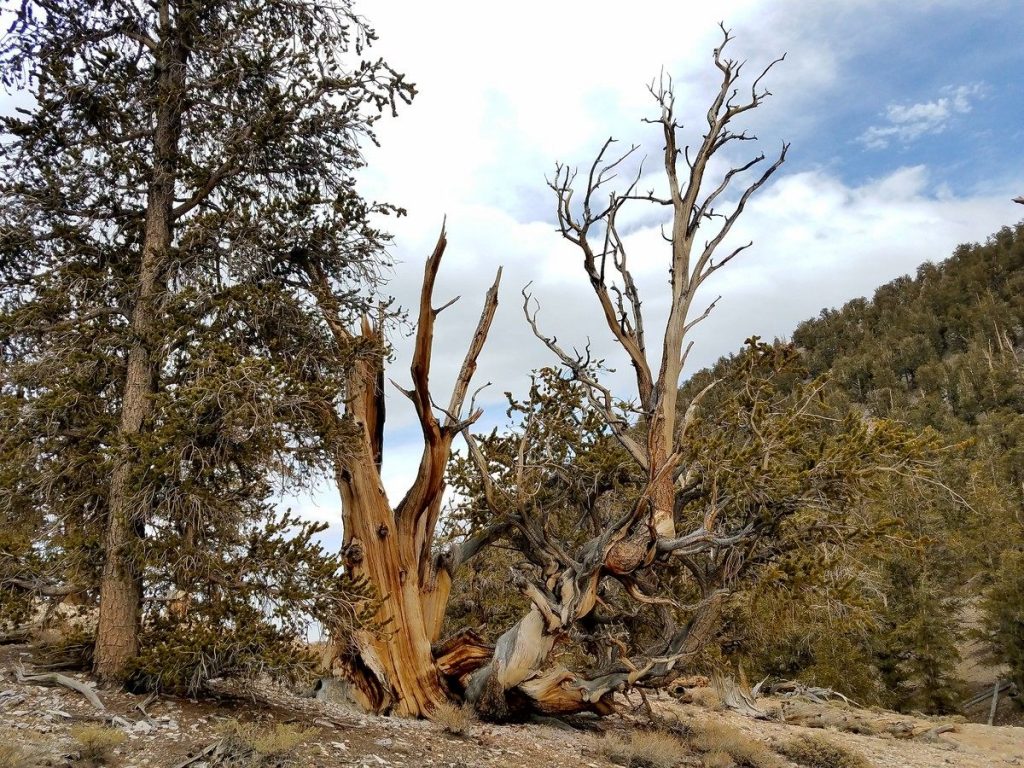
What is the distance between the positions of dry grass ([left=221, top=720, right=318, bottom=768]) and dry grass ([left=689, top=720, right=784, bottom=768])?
4726mm

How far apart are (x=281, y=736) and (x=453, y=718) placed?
9.21 feet

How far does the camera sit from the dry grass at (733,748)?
848 centimetres

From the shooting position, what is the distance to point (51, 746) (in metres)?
4.98

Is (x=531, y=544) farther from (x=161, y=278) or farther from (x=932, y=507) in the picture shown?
(x=932, y=507)

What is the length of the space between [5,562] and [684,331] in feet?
29.7

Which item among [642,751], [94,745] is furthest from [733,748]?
[94,745]

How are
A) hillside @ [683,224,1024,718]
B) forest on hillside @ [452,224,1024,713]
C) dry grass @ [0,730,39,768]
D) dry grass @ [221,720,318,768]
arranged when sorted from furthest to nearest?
1. hillside @ [683,224,1024,718]
2. forest on hillside @ [452,224,1024,713]
3. dry grass @ [221,720,318,768]
4. dry grass @ [0,730,39,768]

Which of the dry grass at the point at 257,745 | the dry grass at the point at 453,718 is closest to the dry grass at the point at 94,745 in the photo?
the dry grass at the point at 257,745

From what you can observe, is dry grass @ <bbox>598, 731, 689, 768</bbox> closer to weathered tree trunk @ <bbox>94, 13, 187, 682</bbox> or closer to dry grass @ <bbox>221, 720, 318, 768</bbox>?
dry grass @ <bbox>221, 720, 318, 768</bbox>

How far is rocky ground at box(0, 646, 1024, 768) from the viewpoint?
17.3ft

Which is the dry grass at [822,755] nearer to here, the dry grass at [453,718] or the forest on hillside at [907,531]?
the forest on hillside at [907,531]

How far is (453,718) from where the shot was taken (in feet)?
26.4

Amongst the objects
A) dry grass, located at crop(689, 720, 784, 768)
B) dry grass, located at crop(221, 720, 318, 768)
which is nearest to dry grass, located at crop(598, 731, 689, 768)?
dry grass, located at crop(689, 720, 784, 768)

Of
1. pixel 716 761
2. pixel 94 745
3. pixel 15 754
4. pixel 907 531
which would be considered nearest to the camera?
pixel 15 754
